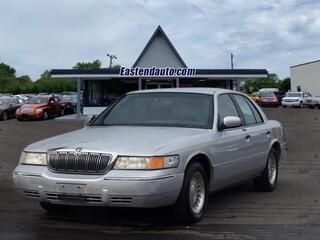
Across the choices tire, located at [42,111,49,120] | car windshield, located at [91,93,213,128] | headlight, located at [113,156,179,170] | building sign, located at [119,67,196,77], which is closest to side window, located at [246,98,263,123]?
car windshield, located at [91,93,213,128]

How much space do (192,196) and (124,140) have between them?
106 centimetres

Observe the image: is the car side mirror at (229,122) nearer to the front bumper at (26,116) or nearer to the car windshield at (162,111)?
the car windshield at (162,111)

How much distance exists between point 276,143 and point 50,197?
4.54 meters

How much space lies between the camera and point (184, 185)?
6.50m

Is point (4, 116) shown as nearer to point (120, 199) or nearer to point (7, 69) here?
point (120, 199)

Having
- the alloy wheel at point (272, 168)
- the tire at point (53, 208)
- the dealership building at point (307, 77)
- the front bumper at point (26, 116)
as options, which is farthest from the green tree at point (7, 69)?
the tire at point (53, 208)

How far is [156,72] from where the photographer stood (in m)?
38.1

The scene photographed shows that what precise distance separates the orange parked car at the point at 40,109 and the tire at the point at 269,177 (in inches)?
1141

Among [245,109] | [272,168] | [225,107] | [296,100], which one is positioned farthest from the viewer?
[296,100]

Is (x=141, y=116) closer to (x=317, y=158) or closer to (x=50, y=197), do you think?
(x=50, y=197)

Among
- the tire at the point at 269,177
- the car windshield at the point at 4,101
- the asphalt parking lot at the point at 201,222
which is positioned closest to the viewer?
the asphalt parking lot at the point at 201,222

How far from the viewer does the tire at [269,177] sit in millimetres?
9094

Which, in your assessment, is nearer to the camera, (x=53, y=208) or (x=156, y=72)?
(x=53, y=208)

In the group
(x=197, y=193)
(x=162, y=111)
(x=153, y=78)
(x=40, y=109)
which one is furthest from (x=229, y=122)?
(x=153, y=78)
